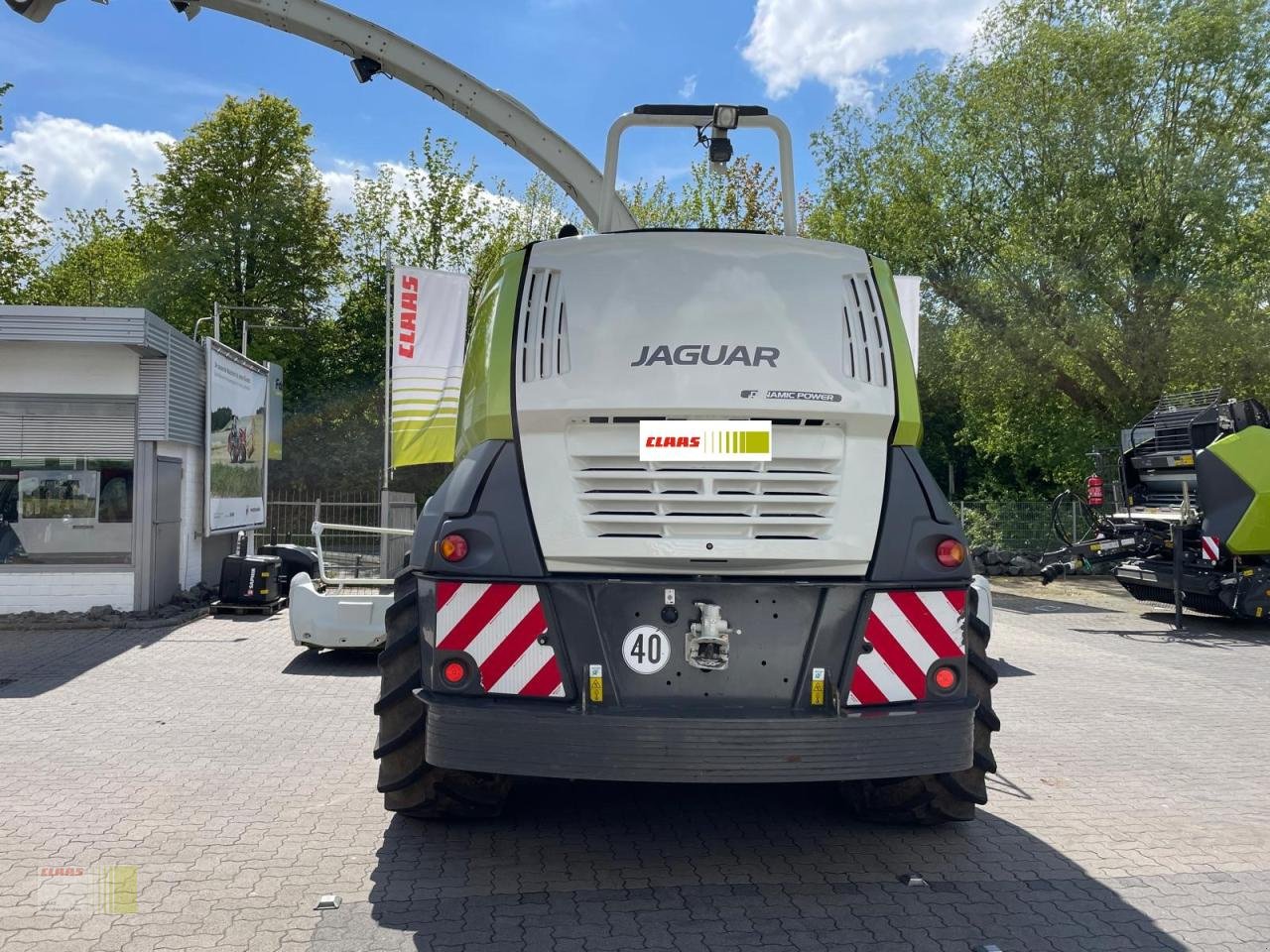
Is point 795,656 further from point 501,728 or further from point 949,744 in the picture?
point 501,728

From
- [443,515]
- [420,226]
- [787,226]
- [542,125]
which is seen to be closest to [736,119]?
[787,226]

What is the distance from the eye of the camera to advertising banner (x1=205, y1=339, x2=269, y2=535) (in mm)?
16469

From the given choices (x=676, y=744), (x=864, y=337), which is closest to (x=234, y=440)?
(x=864, y=337)

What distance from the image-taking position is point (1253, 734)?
803cm

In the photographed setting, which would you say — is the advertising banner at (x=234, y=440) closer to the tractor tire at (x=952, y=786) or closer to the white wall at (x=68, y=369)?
the white wall at (x=68, y=369)

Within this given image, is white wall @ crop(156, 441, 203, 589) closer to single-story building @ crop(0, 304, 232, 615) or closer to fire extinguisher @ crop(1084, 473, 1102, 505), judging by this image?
single-story building @ crop(0, 304, 232, 615)

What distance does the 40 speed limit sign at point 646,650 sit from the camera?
14.4 feet

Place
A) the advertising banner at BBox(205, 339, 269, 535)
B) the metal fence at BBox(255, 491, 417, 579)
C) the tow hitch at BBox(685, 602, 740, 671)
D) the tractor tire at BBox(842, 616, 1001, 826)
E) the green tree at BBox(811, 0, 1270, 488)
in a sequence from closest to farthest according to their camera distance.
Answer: the tow hitch at BBox(685, 602, 740, 671), the tractor tire at BBox(842, 616, 1001, 826), the advertising banner at BBox(205, 339, 269, 535), the metal fence at BBox(255, 491, 417, 579), the green tree at BBox(811, 0, 1270, 488)

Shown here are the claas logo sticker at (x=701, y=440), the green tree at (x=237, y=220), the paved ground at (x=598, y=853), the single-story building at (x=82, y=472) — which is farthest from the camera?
the green tree at (x=237, y=220)

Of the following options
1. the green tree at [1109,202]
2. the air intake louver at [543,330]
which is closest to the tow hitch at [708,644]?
the air intake louver at [543,330]

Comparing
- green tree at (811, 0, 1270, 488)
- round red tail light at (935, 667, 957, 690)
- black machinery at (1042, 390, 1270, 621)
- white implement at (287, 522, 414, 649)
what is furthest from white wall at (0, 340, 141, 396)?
green tree at (811, 0, 1270, 488)

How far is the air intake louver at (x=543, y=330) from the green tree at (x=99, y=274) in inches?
1558

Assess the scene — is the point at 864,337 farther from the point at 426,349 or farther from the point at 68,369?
the point at 68,369

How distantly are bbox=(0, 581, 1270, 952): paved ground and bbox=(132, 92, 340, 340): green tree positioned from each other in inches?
1275
